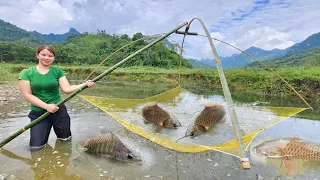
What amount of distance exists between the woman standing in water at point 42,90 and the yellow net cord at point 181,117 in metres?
1.13

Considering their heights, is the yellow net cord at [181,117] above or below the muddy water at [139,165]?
above

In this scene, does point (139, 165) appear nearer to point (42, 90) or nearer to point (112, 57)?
point (42, 90)

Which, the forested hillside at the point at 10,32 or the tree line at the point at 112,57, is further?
the forested hillside at the point at 10,32

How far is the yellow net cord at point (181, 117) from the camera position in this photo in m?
4.09

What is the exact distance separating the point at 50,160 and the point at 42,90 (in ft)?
4.07

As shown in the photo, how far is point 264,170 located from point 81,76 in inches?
1031

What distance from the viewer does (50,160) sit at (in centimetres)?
421

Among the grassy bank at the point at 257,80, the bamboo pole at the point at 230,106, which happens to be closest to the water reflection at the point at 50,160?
the bamboo pole at the point at 230,106

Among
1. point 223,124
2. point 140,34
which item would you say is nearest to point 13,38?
point 140,34

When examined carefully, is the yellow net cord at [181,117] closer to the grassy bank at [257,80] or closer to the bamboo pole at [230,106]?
the bamboo pole at [230,106]

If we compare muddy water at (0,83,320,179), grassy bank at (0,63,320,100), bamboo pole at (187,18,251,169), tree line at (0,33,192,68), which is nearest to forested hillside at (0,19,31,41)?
tree line at (0,33,192,68)

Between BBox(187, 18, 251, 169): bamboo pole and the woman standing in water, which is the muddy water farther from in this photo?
BBox(187, 18, 251, 169): bamboo pole

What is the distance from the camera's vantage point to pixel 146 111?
23.1 ft

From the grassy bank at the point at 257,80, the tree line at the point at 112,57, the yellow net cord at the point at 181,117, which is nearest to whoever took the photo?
the yellow net cord at the point at 181,117
